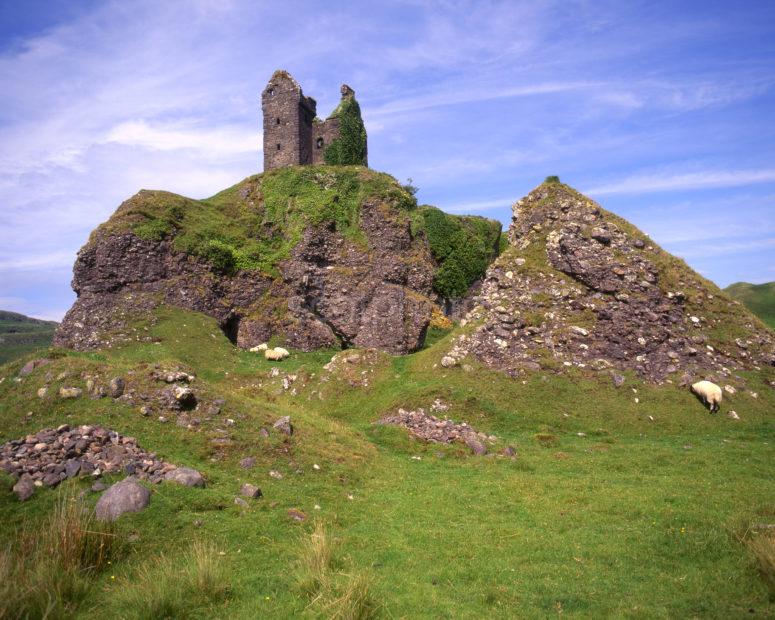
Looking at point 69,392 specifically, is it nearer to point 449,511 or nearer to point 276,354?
point 449,511

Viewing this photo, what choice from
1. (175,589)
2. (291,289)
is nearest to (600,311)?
(291,289)

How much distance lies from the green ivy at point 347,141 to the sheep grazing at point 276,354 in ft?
63.3

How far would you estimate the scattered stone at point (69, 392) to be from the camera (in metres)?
12.9

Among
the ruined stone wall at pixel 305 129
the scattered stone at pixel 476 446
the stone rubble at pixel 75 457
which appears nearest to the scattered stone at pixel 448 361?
the scattered stone at pixel 476 446

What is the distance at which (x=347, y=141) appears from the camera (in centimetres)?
4288

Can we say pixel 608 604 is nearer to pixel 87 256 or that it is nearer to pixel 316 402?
pixel 316 402

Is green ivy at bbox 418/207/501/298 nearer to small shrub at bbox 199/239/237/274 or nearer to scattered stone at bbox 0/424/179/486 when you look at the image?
small shrub at bbox 199/239/237/274

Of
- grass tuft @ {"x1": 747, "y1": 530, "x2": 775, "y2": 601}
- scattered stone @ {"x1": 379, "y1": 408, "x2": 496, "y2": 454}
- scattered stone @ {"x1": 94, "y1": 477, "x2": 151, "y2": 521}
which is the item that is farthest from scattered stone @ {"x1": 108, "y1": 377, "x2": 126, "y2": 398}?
grass tuft @ {"x1": 747, "y1": 530, "x2": 775, "y2": 601}

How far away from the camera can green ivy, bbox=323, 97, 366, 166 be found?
42.7m

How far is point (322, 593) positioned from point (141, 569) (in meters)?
3.05

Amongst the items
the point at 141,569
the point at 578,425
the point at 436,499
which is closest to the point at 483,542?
the point at 436,499

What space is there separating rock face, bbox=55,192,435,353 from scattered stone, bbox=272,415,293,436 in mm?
18812

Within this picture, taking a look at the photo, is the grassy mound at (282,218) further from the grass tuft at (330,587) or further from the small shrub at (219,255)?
the grass tuft at (330,587)

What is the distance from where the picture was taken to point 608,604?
22.3 feet
